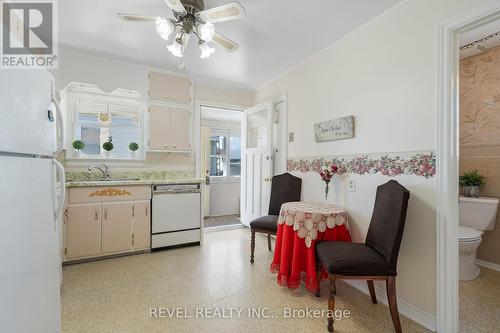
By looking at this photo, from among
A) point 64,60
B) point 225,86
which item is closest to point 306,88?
point 225,86

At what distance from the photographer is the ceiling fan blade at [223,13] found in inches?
63.5

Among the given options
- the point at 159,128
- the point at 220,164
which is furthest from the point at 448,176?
the point at 220,164

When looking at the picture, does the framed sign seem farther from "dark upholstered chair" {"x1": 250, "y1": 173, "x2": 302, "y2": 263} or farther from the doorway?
the doorway

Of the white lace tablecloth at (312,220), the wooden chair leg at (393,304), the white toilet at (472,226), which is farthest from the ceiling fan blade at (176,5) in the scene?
the white toilet at (472,226)

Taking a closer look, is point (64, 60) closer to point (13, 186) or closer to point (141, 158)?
point (141, 158)

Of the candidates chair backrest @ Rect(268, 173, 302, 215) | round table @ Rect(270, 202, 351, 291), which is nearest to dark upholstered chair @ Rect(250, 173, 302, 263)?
chair backrest @ Rect(268, 173, 302, 215)

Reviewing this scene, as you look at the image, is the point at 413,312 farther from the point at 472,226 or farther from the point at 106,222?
the point at 106,222

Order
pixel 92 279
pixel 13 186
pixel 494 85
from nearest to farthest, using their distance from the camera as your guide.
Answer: pixel 13 186, pixel 92 279, pixel 494 85

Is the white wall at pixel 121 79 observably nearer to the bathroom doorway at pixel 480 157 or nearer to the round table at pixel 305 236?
the round table at pixel 305 236

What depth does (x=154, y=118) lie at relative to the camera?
10.8 ft

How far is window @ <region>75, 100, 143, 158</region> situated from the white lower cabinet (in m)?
0.74

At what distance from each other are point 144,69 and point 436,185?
3580 mm

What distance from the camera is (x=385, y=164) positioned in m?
1.98

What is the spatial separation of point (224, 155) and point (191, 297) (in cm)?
388
